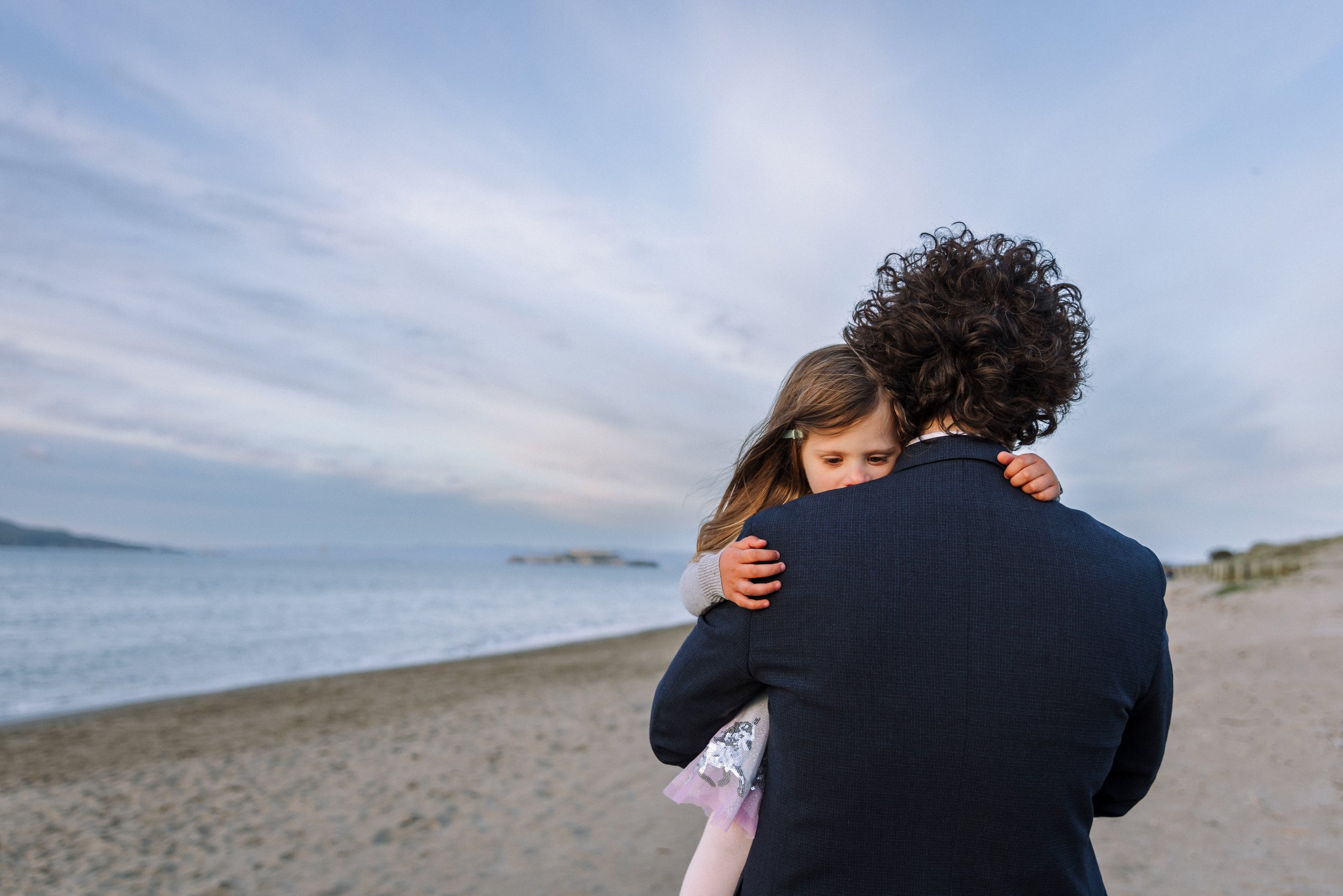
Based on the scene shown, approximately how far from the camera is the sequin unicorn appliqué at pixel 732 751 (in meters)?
1.47

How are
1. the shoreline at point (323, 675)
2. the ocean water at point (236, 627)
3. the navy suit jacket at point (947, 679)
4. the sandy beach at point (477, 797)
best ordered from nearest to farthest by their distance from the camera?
the navy suit jacket at point (947, 679) < the sandy beach at point (477, 797) < the shoreline at point (323, 675) < the ocean water at point (236, 627)

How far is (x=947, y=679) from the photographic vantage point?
1.14 meters

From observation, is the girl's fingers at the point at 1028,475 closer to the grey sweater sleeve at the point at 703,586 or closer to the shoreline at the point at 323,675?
the grey sweater sleeve at the point at 703,586

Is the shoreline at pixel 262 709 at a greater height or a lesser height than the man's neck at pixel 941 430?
lesser

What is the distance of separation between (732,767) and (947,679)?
518mm

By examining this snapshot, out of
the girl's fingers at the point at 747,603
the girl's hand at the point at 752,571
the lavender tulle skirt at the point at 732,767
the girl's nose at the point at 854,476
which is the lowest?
the lavender tulle skirt at the point at 732,767

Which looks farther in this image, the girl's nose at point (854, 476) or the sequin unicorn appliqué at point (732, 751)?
the girl's nose at point (854, 476)

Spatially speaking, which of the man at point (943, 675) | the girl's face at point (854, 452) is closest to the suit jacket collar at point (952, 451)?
the man at point (943, 675)

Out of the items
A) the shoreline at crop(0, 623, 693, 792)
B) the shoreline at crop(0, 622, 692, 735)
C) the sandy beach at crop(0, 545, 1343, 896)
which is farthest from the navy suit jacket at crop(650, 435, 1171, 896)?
the shoreline at crop(0, 622, 692, 735)

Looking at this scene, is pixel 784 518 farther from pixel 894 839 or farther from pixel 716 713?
pixel 894 839

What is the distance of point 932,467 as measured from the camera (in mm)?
1229

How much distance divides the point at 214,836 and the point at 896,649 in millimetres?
6127

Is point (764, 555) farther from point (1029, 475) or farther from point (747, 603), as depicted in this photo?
point (1029, 475)

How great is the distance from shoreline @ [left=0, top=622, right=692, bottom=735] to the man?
11812 millimetres
